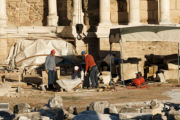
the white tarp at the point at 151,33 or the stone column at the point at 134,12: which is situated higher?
the stone column at the point at 134,12

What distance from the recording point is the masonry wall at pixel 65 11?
29562mm

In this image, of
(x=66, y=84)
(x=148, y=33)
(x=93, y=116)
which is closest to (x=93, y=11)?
(x=148, y=33)

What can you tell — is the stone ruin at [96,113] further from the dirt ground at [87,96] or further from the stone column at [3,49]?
the stone column at [3,49]

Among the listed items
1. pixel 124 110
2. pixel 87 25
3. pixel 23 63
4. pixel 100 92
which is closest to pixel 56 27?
pixel 87 25

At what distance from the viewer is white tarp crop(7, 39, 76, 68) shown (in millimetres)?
24672

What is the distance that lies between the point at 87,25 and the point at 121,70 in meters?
7.15

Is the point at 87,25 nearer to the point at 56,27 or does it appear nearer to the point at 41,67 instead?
the point at 56,27

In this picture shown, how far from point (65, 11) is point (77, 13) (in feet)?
8.43

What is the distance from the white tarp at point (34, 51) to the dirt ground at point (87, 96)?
589 cm

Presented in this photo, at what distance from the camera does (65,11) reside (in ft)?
98.7

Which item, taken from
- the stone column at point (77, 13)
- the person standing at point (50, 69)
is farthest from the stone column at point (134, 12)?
the person standing at point (50, 69)

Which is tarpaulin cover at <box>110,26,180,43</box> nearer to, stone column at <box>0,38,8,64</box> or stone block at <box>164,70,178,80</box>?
stone block at <box>164,70,178,80</box>

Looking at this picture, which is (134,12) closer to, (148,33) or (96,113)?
(148,33)

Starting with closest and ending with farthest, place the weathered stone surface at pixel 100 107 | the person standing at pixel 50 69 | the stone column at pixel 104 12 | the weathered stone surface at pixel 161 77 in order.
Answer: the weathered stone surface at pixel 100 107
the person standing at pixel 50 69
the weathered stone surface at pixel 161 77
the stone column at pixel 104 12
